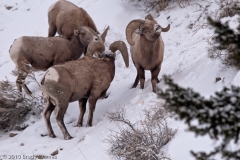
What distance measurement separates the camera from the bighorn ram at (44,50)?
9062 millimetres

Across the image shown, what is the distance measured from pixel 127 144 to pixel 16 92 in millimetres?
4560

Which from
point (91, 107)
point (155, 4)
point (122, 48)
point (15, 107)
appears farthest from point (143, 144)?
point (155, 4)

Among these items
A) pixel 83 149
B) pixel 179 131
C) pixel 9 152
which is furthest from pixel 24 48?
pixel 179 131

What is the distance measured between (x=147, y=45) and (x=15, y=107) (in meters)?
3.07

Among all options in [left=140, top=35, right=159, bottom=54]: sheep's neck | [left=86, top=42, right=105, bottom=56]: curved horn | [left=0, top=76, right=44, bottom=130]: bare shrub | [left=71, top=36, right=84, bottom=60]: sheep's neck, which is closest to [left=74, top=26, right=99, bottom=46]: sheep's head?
[left=71, top=36, right=84, bottom=60]: sheep's neck

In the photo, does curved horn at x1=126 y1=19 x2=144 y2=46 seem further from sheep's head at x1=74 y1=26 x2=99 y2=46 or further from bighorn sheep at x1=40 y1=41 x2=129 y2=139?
sheep's head at x1=74 y1=26 x2=99 y2=46

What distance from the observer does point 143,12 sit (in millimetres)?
12430

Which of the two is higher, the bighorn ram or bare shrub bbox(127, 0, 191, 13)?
bare shrub bbox(127, 0, 191, 13)

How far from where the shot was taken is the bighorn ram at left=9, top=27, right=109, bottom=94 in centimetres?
906

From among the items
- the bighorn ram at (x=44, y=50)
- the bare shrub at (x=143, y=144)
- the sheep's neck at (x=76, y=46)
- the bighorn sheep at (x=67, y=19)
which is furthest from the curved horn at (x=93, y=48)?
the bare shrub at (x=143, y=144)

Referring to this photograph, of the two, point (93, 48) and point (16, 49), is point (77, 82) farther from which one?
point (16, 49)

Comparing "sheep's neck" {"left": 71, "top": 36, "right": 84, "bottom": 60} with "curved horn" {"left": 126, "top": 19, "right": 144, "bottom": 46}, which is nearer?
"curved horn" {"left": 126, "top": 19, "right": 144, "bottom": 46}

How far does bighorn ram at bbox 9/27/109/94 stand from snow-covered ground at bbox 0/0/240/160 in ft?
3.20

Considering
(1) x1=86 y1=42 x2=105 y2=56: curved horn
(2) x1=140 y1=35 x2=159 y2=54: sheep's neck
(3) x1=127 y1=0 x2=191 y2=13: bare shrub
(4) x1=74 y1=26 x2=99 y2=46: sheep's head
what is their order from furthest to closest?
(3) x1=127 y1=0 x2=191 y2=13: bare shrub
(4) x1=74 y1=26 x2=99 y2=46: sheep's head
(1) x1=86 y1=42 x2=105 y2=56: curved horn
(2) x1=140 y1=35 x2=159 y2=54: sheep's neck
